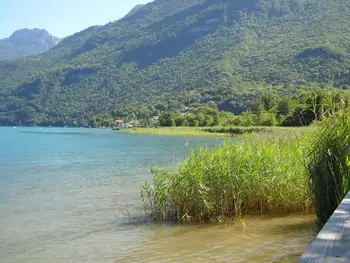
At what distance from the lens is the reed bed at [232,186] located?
34.9 ft

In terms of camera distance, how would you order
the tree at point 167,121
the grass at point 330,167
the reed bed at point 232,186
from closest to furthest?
the grass at point 330,167
the reed bed at point 232,186
the tree at point 167,121

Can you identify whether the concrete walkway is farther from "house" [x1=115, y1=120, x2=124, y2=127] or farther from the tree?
"house" [x1=115, y1=120, x2=124, y2=127]

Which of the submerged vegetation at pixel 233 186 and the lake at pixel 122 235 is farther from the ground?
the submerged vegetation at pixel 233 186

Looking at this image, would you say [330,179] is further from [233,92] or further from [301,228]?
[233,92]

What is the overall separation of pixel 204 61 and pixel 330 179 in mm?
184403

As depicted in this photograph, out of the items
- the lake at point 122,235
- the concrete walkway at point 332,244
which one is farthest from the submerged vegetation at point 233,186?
the concrete walkway at point 332,244

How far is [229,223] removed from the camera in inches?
413

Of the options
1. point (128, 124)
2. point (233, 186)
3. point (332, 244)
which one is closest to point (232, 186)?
point (233, 186)

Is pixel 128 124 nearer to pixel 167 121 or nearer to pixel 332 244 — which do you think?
pixel 167 121

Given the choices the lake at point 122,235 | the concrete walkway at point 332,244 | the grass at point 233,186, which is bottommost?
the lake at point 122,235

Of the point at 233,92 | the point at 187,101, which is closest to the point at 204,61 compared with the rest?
the point at 187,101

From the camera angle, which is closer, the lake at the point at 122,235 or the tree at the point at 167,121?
the lake at the point at 122,235

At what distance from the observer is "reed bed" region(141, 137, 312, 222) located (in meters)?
10.6

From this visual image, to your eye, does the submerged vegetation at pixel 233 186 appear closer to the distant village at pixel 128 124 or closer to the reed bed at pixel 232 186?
the reed bed at pixel 232 186
